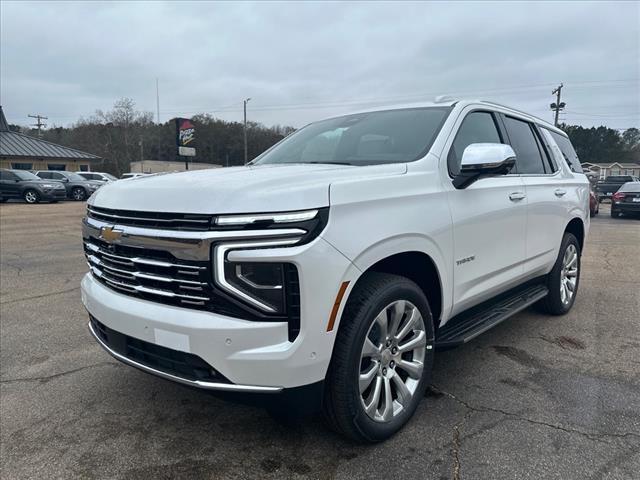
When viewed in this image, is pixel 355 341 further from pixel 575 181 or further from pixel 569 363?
pixel 575 181

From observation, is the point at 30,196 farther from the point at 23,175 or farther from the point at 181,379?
the point at 181,379

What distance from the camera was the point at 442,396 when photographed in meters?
3.17

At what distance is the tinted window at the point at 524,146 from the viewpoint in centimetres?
407

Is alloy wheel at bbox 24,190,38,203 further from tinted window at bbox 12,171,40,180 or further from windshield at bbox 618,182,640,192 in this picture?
windshield at bbox 618,182,640,192

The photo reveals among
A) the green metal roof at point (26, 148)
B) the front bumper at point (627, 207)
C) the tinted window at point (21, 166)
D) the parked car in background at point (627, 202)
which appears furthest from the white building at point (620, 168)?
the tinted window at point (21, 166)

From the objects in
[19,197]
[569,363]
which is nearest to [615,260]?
[569,363]

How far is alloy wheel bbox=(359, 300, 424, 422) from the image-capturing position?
2.49 m

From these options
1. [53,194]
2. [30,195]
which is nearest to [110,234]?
[53,194]

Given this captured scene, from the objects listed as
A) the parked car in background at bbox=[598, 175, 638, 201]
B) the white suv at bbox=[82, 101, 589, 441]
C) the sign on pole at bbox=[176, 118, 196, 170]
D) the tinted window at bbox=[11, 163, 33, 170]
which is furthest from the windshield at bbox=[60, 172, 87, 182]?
the parked car in background at bbox=[598, 175, 638, 201]

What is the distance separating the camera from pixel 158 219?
2.25 meters

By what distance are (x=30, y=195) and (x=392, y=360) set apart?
87.2ft

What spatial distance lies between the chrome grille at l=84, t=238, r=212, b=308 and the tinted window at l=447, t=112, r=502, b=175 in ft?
5.86

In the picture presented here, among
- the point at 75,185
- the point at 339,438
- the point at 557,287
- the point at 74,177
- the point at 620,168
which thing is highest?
the point at 620,168

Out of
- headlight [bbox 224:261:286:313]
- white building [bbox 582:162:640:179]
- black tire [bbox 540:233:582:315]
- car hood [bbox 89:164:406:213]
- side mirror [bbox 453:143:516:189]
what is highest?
white building [bbox 582:162:640:179]
